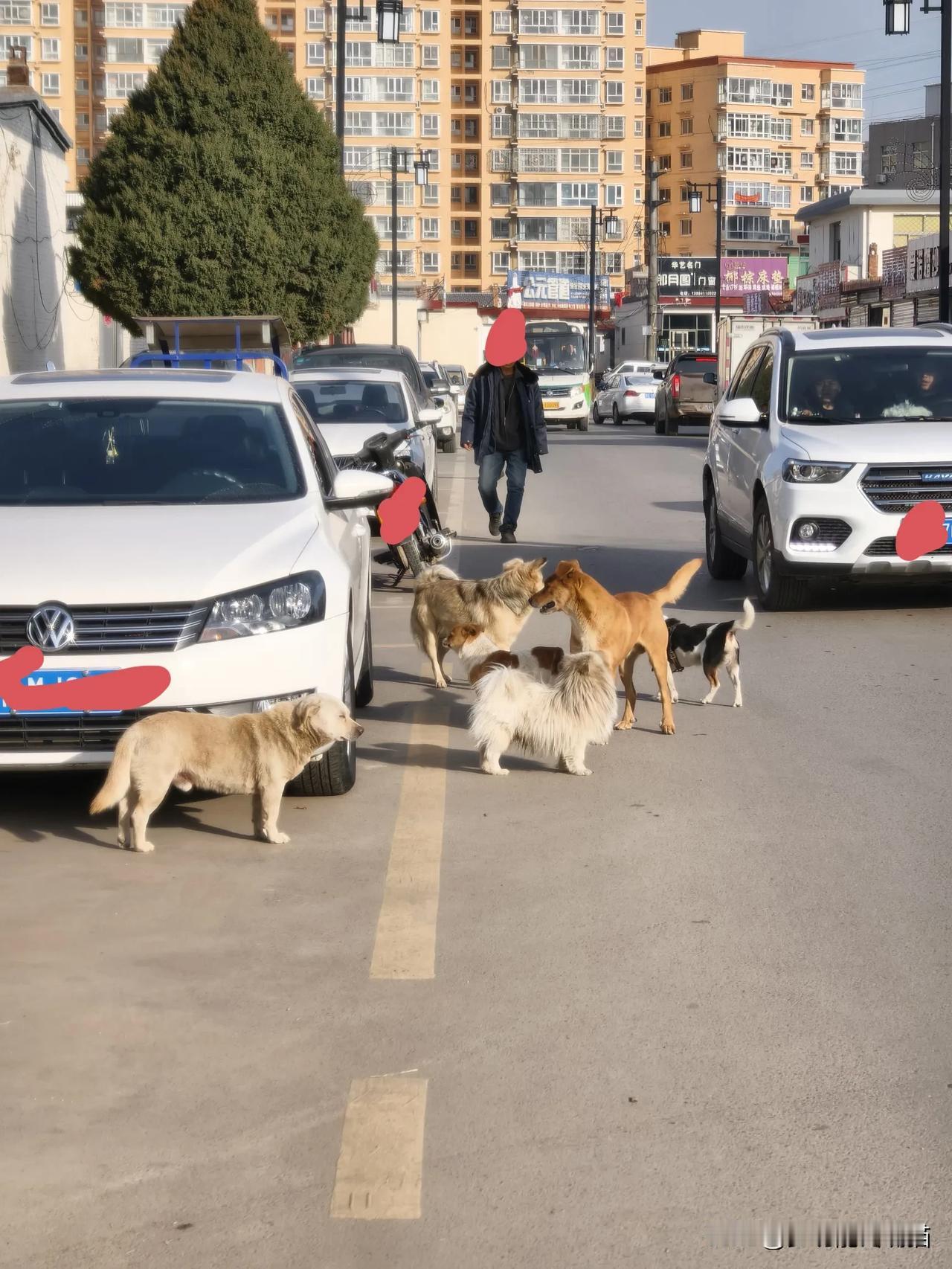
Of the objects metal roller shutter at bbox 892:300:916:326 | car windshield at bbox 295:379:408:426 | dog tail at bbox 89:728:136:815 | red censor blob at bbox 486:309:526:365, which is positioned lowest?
dog tail at bbox 89:728:136:815

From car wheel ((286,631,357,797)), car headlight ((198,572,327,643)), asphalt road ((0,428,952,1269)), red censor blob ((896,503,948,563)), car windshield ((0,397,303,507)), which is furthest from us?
red censor blob ((896,503,948,563))

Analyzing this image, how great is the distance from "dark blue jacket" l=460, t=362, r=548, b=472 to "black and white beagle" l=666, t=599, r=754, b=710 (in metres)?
7.71

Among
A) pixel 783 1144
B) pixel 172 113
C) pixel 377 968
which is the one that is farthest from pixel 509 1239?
pixel 172 113

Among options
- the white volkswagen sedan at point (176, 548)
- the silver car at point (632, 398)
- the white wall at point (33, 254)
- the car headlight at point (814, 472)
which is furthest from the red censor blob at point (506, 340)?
the silver car at point (632, 398)


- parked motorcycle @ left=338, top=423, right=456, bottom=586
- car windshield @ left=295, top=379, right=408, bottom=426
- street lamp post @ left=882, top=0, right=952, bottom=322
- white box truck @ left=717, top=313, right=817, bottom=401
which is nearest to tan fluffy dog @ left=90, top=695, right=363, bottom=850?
parked motorcycle @ left=338, top=423, right=456, bottom=586

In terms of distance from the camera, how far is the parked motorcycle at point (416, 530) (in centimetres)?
1373

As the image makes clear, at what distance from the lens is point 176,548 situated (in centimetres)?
677

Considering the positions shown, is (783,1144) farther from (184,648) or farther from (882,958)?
(184,648)

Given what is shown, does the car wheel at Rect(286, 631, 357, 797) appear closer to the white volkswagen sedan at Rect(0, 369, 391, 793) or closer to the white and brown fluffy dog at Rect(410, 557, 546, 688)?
the white volkswagen sedan at Rect(0, 369, 391, 793)

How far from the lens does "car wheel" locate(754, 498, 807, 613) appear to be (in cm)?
1241

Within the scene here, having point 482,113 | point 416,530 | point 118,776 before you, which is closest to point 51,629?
point 118,776

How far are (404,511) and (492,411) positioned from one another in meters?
3.67

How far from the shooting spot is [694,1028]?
15.3ft

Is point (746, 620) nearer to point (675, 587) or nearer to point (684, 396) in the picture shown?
point (675, 587)
